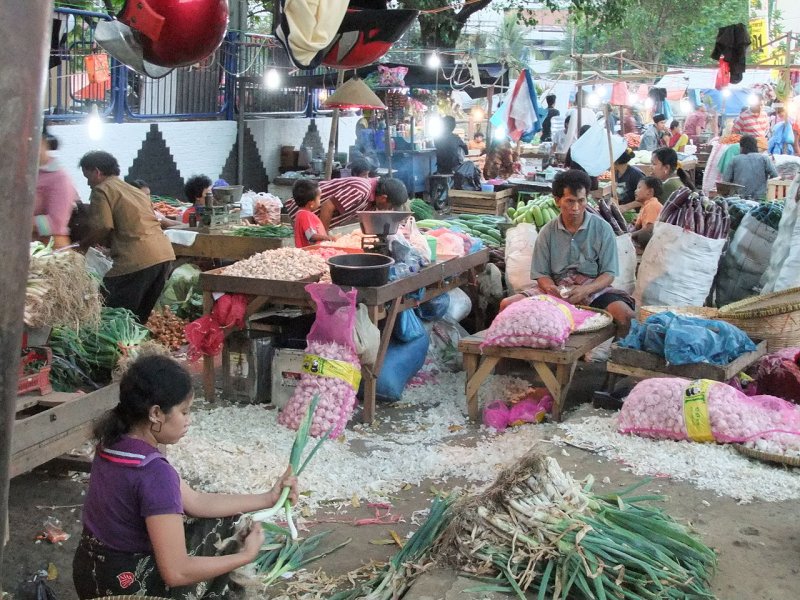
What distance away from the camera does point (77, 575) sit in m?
2.99

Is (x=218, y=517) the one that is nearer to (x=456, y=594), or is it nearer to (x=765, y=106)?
(x=456, y=594)

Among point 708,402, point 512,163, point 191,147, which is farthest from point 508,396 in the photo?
point 512,163

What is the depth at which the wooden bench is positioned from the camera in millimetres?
5930

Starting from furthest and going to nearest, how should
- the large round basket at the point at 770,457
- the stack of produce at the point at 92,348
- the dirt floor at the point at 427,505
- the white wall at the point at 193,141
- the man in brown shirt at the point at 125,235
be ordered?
1. the white wall at the point at 193,141
2. the man in brown shirt at the point at 125,235
3. the stack of produce at the point at 92,348
4. the large round basket at the point at 770,457
5. the dirt floor at the point at 427,505

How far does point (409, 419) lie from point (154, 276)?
2.33 metres

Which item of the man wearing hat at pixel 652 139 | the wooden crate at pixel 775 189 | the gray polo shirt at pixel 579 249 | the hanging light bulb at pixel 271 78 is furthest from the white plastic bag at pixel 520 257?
the man wearing hat at pixel 652 139

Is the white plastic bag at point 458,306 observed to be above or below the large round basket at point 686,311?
below

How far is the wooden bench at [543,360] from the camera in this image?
593 centimetres

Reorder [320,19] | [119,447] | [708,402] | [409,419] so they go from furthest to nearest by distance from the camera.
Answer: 1. [409,419]
2. [320,19]
3. [708,402]
4. [119,447]

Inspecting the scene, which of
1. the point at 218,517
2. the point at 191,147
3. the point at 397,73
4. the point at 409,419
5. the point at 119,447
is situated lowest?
the point at 409,419

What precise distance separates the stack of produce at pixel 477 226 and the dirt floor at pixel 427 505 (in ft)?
11.6

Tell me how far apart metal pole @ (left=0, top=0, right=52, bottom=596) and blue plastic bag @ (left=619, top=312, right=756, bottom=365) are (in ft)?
16.8

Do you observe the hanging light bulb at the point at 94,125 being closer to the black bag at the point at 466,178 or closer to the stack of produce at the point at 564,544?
the black bag at the point at 466,178

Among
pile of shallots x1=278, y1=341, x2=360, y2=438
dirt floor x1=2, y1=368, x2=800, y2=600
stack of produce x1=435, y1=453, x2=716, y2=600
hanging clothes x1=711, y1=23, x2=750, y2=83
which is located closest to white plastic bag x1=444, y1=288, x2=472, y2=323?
pile of shallots x1=278, y1=341, x2=360, y2=438
